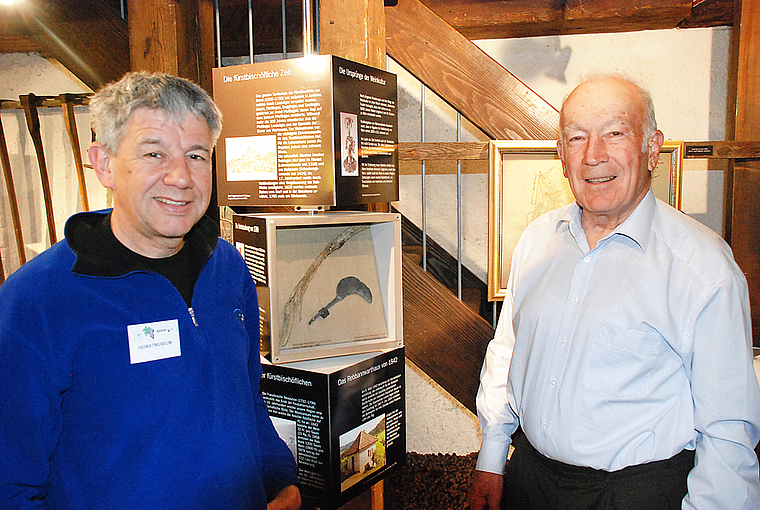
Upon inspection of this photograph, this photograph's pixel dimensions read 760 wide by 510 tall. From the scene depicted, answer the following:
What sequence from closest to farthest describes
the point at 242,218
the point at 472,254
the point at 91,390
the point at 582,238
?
the point at 91,390, the point at 582,238, the point at 242,218, the point at 472,254

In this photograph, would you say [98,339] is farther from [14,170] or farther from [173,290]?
[14,170]

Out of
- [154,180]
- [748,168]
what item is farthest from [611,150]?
[748,168]

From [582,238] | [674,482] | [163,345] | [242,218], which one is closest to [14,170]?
[242,218]

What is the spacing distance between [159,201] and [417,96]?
271cm

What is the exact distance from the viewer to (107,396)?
108 cm

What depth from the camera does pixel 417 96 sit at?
141 inches

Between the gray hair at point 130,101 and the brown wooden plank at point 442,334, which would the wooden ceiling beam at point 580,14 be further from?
the gray hair at point 130,101

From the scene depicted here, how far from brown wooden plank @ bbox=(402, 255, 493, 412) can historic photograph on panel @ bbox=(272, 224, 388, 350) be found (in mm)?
416

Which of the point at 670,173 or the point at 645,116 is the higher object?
the point at 645,116

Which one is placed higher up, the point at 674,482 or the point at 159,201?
the point at 159,201

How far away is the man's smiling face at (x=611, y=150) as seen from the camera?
1498mm

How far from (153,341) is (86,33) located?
1.66 m

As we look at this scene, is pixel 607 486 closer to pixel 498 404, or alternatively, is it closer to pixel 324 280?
pixel 498 404

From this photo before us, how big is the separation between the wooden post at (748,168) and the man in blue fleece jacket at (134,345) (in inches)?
107
